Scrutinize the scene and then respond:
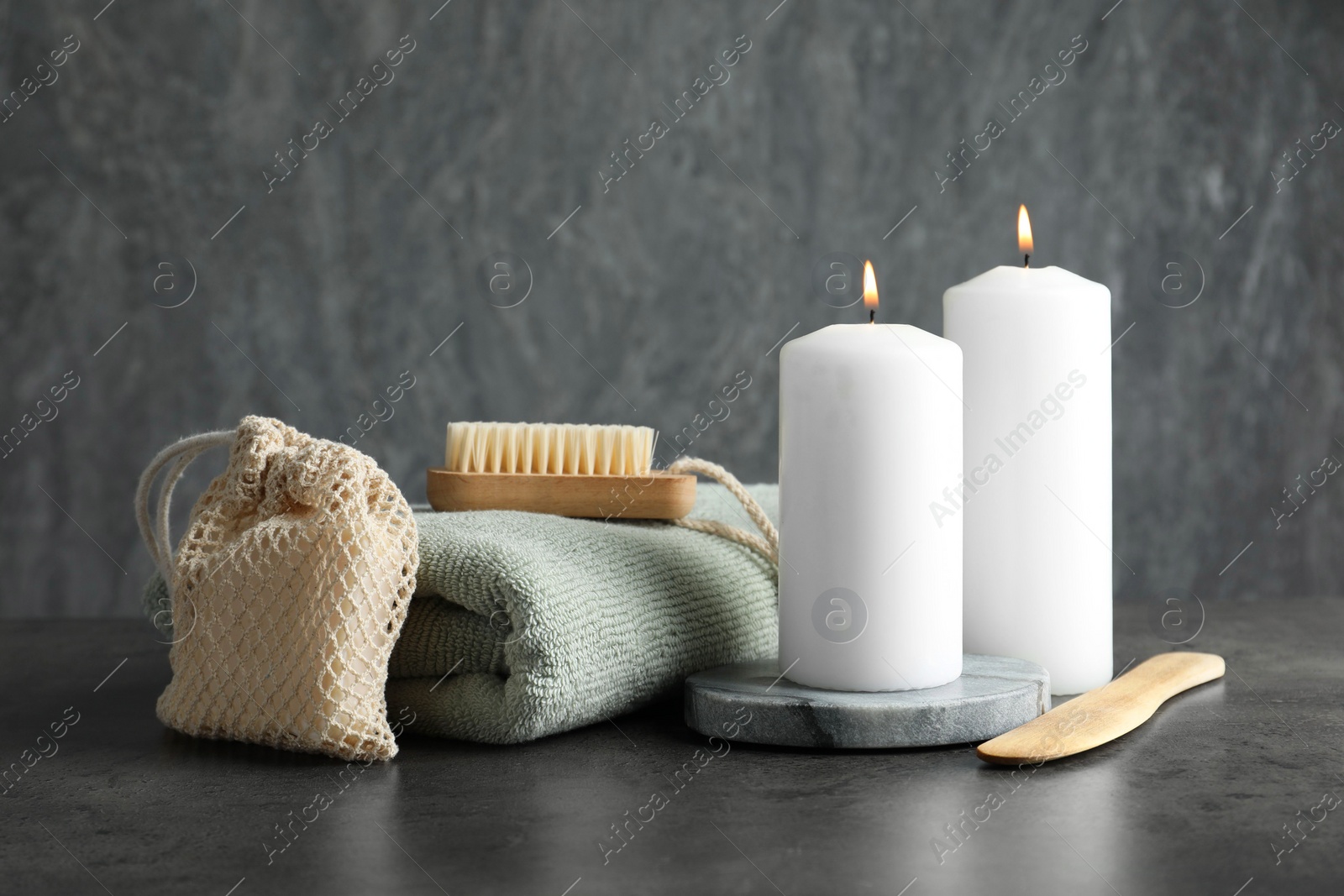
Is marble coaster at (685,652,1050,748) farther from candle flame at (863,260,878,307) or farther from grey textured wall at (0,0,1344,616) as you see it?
grey textured wall at (0,0,1344,616)

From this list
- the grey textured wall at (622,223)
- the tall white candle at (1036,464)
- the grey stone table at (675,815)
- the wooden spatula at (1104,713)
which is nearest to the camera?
the grey stone table at (675,815)

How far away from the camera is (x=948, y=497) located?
0.61 meters

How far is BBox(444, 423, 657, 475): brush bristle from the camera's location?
776 mm

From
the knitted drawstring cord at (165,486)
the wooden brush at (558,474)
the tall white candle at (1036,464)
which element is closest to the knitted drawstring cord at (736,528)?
the wooden brush at (558,474)

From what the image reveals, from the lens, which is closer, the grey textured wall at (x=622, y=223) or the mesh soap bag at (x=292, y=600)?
the mesh soap bag at (x=292, y=600)

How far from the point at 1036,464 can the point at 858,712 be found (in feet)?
0.65

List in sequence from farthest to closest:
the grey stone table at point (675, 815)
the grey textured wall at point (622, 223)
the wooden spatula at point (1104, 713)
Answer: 1. the grey textured wall at point (622, 223)
2. the wooden spatula at point (1104, 713)
3. the grey stone table at point (675, 815)

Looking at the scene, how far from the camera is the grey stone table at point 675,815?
1.40 feet

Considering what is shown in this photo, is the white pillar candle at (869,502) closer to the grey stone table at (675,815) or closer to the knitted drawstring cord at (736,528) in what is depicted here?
the grey stone table at (675,815)

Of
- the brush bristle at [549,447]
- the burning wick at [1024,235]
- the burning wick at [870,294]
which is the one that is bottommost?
the brush bristle at [549,447]

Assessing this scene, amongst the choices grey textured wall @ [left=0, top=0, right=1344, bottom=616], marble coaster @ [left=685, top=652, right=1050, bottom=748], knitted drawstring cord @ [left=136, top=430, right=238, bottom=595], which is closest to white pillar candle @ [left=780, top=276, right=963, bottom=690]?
marble coaster @ [left=685, top=652, right=1050, bottom=748]

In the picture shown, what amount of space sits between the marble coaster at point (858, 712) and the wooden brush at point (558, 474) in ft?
0.55

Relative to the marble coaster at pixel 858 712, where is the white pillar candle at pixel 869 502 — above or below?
above

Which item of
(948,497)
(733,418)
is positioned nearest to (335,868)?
(948,497)
